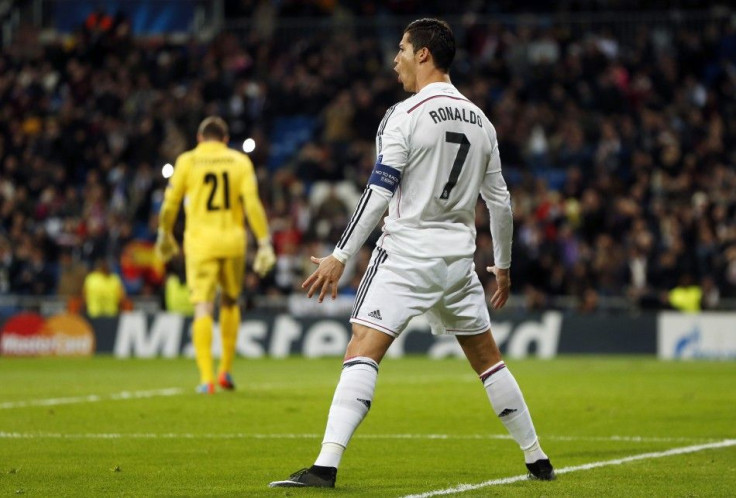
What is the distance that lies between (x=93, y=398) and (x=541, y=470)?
6742 millimetres

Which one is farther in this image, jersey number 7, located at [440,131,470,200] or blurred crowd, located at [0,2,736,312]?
blurred crowd, located at [0,2,736,312]

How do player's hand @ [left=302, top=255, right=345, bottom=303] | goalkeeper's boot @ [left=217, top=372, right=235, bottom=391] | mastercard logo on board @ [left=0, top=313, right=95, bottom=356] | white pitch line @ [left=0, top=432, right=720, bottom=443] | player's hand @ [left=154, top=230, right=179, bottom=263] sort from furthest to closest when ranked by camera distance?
mastercard logo on board @ [left=0, top=313, right=95, bottom=356] < goalkeeper's boot @ [left=217, top=372, right=235, bottom=391] < player's hand @ [left=154, top=230, right=179, bottom=263] < white pitch line @ [left=0, top=432, right=720, bottom=443] < player's hand @ [left=302, top=255, right=345, bottom=303]

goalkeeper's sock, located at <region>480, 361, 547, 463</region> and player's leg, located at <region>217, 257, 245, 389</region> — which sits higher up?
player's leg, located at <region>217, 257, 245, 389</region>

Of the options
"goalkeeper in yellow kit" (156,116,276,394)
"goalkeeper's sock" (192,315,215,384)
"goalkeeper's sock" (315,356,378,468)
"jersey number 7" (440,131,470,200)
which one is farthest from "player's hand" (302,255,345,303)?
"goalkeeper in yellow kit" (156,116,276,394)

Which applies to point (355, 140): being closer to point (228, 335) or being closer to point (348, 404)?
point (228, 335)

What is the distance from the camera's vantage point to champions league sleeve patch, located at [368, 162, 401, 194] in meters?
6.65

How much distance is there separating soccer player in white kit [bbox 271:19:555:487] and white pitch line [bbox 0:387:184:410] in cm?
604

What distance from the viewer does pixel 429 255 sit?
6816mm

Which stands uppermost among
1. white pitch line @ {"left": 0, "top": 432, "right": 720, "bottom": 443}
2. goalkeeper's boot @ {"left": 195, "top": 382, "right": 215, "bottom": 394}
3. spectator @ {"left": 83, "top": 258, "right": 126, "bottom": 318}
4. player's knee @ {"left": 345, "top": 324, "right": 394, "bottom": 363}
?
spectator @ {"left": 83, "top": 258, "right": 126, "bottom": 318}

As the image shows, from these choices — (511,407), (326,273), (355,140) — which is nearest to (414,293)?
(326,273)

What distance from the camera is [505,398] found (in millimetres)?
7168

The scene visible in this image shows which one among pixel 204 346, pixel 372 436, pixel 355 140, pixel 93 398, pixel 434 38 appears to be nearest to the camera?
pixel 434 38

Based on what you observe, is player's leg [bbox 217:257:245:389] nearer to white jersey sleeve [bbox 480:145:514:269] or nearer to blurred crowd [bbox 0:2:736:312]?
white jersey sleeve [bbox 480:145:514:269]

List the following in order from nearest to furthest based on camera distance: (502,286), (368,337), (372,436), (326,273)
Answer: (326,273), (368,337), (502,286), (372,436)
